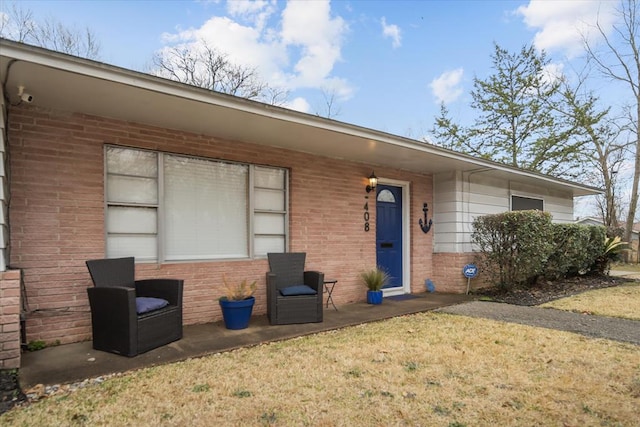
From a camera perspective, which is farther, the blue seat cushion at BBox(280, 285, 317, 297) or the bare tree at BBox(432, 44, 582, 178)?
the bare tree at BBox(432, 44, 582, 178)

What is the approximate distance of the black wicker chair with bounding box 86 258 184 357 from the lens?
352 centimetres

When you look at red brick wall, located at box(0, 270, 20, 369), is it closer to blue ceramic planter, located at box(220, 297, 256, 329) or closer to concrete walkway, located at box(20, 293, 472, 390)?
concrete walkway, located at box(20, 293, 472, 390)

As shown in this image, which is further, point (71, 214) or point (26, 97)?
point (71, 214)

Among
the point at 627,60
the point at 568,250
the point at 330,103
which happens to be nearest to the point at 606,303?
the point at 568,250

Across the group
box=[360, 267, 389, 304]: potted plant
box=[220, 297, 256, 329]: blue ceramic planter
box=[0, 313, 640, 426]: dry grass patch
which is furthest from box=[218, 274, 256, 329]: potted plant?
box=[360, 267, 389, 304]: potted plant

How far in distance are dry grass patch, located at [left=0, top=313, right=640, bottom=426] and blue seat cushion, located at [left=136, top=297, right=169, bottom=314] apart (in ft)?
2.07

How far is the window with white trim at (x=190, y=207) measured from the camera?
4.43 meters

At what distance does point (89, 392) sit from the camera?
2.80 metres

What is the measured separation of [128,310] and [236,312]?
132cm

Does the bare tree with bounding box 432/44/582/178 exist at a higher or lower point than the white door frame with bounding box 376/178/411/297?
higher

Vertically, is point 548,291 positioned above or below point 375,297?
below

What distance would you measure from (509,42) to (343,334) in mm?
17434

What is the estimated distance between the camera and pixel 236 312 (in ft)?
14.9

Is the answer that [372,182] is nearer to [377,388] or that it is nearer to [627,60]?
[377,388]
